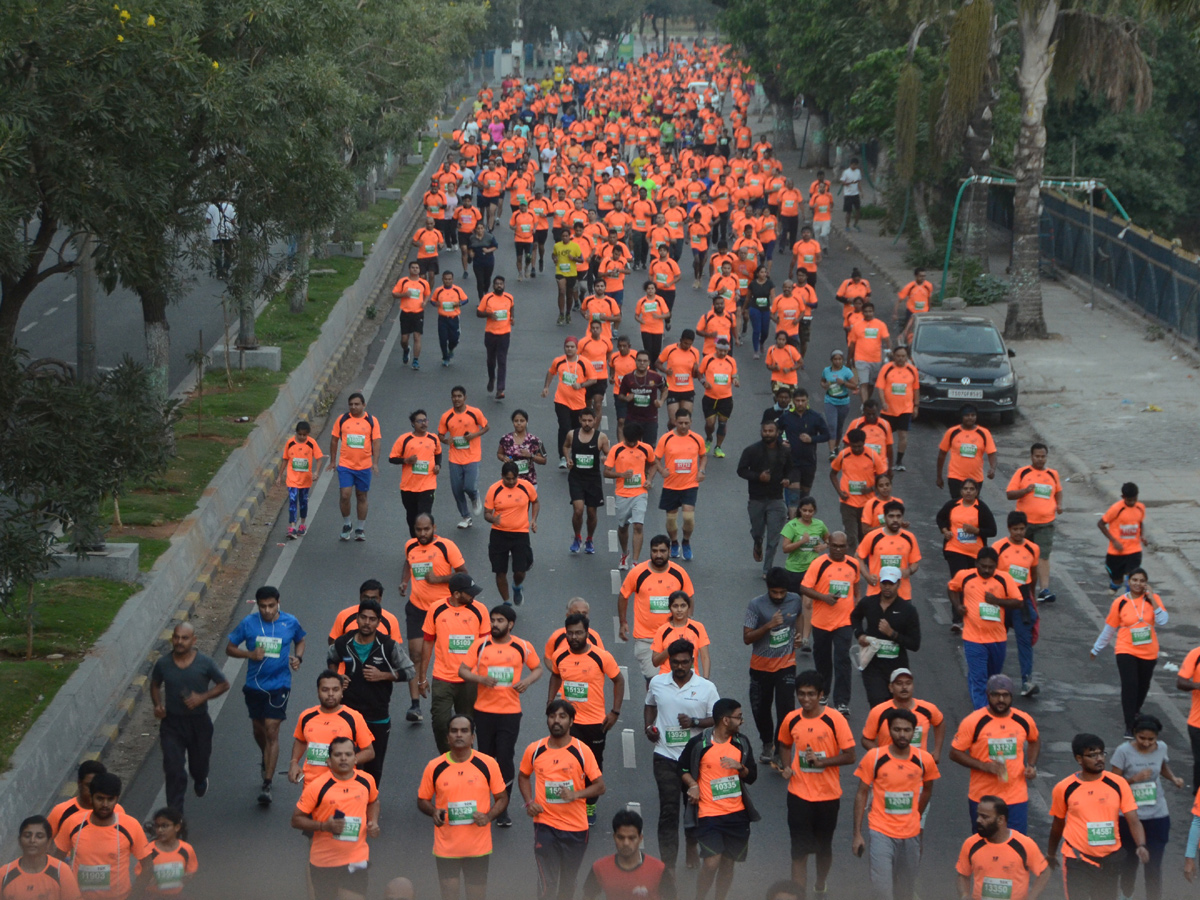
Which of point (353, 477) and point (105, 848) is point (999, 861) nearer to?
point (105, 848)

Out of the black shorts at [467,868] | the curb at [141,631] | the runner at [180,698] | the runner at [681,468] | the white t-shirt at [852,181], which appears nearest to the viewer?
the black shorts at [467,868]

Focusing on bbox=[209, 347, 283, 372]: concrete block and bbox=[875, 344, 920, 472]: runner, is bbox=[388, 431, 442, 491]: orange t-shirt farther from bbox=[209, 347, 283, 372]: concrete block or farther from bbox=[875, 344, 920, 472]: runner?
bbox=[209, 347, 283, 372]: concrete block

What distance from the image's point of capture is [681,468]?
53.1ft

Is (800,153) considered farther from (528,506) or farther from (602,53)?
(602,53)

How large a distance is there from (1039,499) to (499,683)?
640 centimetres

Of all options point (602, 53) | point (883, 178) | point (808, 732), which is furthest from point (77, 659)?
point (602, 53)

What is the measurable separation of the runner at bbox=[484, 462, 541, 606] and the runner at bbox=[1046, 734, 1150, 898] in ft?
20.7

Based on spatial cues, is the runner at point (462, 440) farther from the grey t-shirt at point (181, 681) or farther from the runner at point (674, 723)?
the runner at point (674, 723)

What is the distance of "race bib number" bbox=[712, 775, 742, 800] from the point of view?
30.7 feet

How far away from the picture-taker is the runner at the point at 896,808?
941 centimetres

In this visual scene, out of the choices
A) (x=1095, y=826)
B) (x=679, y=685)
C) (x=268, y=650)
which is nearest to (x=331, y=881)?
(x=679, y=685)

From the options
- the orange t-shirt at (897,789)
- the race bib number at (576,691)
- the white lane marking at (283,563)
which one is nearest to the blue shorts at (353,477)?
the white lane marking at (283,563)

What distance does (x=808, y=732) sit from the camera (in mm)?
9758

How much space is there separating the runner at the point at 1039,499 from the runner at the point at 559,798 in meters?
6.92
